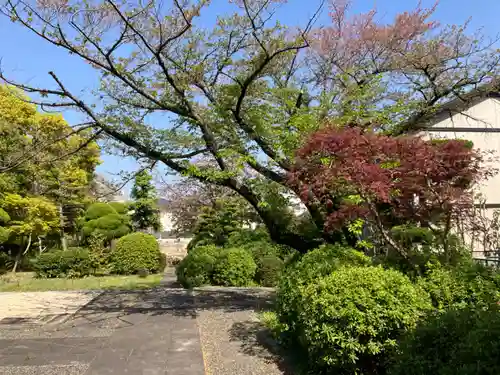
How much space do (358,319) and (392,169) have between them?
5.65 feet

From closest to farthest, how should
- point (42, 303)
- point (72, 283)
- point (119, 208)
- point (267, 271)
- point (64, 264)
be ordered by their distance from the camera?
point (42, 303), point (267, 271), point (72, 283), point (64, 264), point (119, 208)

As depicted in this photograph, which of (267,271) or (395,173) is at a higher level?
(395,173)

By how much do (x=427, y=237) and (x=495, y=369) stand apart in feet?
13.2

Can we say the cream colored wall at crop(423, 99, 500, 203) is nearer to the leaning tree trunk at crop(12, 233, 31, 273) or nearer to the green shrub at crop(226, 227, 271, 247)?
the green shrub at crop(226, 227, 271, 247)

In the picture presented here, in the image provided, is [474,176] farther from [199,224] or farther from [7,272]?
[7,272]

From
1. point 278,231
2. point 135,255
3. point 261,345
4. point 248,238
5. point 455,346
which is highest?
point 248,238

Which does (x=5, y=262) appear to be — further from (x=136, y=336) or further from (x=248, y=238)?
(x=136, y=336)

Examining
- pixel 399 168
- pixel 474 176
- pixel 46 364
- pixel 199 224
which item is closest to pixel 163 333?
pixel 46 364

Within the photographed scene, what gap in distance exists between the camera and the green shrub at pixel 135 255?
1448 centimetres

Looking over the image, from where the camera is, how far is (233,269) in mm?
10594

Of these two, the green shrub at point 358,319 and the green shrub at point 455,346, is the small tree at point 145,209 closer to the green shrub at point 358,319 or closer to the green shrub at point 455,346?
the green shrub at point 358,319

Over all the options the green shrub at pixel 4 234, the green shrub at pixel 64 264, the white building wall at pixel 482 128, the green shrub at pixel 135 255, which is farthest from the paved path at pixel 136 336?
the white building wall at pixel 482 128

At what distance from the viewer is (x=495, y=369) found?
2.00 metres

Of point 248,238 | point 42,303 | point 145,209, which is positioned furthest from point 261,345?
point 145,209
